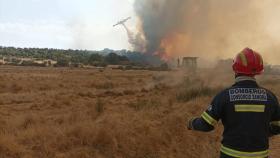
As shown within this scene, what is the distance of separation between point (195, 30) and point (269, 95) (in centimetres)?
5979

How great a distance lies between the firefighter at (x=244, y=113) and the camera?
4000 millimetres

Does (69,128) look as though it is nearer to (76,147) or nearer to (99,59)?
(76,147)

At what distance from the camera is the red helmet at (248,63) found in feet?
13.4

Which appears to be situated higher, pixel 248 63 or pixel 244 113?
pixel 248 63

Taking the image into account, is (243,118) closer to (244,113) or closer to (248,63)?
(244,113)

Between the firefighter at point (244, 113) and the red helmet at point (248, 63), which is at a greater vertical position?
the red helmet at point (248, 63)

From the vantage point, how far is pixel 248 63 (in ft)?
13.4

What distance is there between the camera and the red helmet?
13.4 ft

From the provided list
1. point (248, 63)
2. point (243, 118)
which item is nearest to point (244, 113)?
point (243, 118)

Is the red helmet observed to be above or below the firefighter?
above

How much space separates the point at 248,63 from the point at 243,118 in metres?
0.47

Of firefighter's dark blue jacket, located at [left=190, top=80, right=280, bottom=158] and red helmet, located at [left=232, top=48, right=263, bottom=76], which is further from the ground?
red helmet, located at [left=232, top=48, right=263, bottom=76]

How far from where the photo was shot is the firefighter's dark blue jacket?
400 cm

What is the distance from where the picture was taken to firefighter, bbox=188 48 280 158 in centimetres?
400
